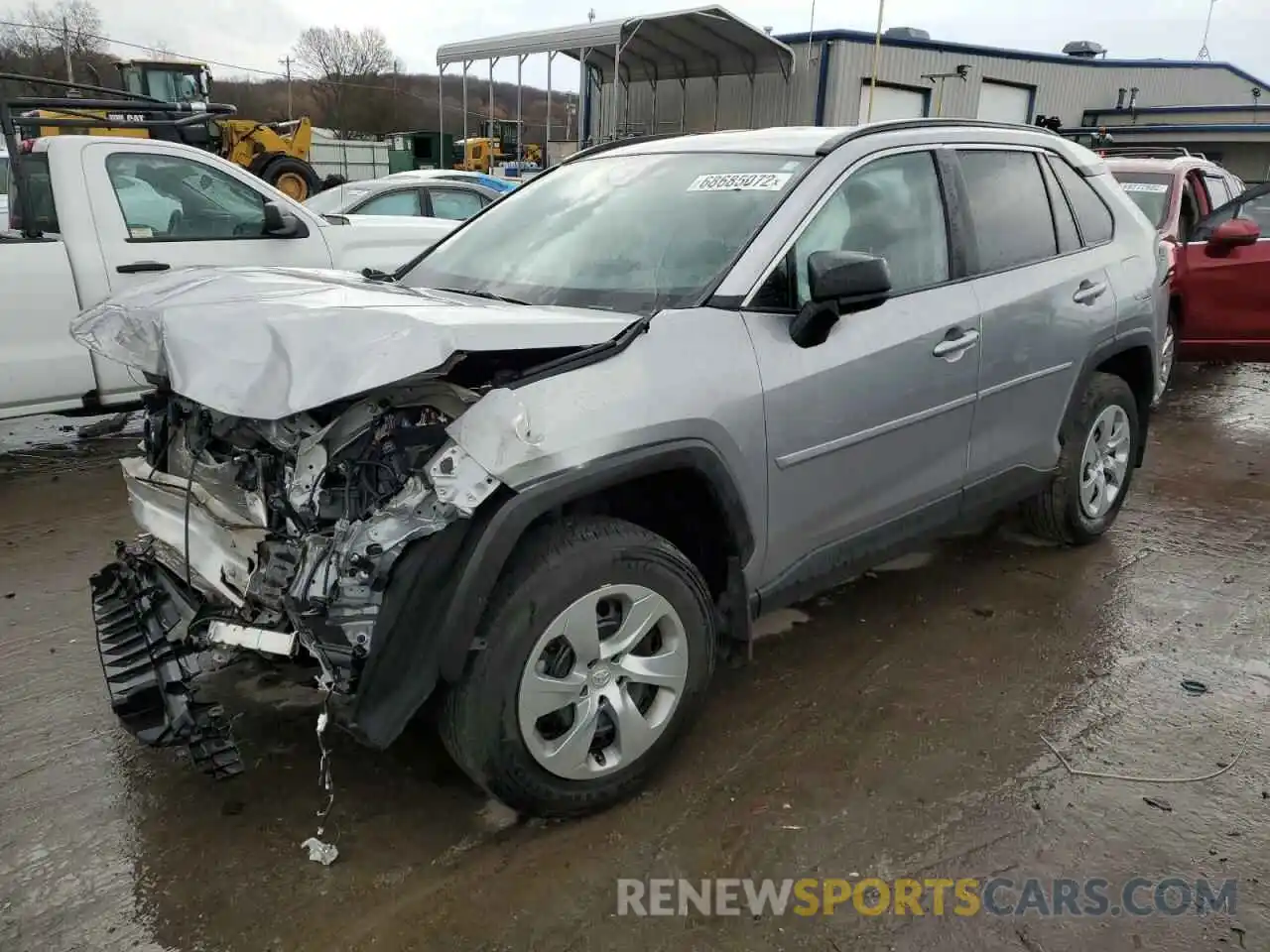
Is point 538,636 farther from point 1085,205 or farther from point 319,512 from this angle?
point 1085,205

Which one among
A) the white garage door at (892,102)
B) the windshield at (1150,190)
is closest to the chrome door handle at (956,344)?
the windshield at (1150,190)

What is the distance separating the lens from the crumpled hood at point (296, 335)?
7.20ft

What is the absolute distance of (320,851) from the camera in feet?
8.41

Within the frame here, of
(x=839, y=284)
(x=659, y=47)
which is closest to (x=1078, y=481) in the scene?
(x=839, y=284)

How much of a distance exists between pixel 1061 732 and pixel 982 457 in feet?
3.56

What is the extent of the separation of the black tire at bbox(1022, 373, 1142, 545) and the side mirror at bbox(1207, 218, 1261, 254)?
3.29 meters

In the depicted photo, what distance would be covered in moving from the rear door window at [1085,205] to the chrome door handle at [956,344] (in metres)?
1.19

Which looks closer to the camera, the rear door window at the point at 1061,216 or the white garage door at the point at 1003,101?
the rear door window at the point at 1061,216

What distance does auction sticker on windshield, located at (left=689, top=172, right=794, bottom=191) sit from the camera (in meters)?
3.18

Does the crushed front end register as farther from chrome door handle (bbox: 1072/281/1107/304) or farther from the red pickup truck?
the red pickup truck

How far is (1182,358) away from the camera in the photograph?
7.71 metres

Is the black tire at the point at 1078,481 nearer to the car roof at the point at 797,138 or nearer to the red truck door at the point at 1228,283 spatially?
the car roof at the point at 797,138

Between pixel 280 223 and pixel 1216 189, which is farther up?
pixel 1216 189

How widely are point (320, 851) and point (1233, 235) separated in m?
7.37
